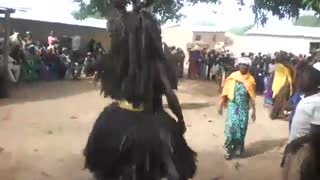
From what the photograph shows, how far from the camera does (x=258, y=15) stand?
1828cm

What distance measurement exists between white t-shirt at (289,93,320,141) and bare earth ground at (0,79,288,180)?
2552 mm

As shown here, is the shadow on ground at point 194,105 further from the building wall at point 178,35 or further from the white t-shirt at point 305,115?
the building wall at point 178,35

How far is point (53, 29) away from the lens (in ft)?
86.2

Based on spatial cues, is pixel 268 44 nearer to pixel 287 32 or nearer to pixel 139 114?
pixel 287 32

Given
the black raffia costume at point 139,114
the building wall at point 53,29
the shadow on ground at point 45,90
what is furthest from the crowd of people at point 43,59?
the black raffia costume at point 139,114

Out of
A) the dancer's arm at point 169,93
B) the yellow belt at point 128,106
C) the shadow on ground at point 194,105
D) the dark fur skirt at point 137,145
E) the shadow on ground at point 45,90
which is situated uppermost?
the dancer's arm at point 169,93

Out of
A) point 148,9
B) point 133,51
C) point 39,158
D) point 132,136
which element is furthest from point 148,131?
point 39,158

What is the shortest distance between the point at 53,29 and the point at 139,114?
22.6m

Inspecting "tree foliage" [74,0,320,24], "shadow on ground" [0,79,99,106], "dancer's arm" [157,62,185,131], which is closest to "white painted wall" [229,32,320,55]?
"tree foliage" [74,0,320,24]

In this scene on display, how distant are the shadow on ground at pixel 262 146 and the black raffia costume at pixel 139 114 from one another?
4.23m

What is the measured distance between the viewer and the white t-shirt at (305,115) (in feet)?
12.5

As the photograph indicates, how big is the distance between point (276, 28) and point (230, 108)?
101 feet

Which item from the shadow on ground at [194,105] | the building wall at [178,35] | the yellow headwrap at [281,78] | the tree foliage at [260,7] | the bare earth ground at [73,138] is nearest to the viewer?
the bare earth ground at [73,138]

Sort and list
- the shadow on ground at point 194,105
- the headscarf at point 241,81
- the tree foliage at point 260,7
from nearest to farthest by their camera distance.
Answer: the headscarf at point 241,81 → the shadow on ground at point 194,105 → the tree foliage at point 260,7
